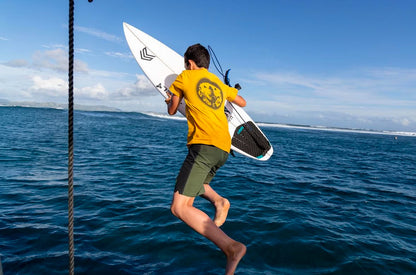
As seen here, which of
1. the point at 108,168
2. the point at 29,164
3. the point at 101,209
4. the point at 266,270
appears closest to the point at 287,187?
the point at 266,270

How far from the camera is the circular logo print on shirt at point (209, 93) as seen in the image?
283cm

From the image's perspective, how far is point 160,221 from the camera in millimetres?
5551

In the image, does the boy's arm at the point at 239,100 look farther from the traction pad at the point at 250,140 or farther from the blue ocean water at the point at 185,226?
the traction pad at the point at 250,140

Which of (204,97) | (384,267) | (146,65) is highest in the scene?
(146,65)

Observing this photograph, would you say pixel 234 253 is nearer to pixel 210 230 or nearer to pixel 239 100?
pixel 210 230

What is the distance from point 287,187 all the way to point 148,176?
17.6 feet

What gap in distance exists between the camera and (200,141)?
2760mm

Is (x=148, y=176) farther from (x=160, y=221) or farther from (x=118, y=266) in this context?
(x=118, y=266)

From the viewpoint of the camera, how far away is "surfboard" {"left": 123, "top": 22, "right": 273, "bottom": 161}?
20.0 ft

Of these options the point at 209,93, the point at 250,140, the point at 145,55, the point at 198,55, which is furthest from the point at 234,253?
the point at 145,55

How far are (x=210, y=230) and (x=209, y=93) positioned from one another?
1.52 metres

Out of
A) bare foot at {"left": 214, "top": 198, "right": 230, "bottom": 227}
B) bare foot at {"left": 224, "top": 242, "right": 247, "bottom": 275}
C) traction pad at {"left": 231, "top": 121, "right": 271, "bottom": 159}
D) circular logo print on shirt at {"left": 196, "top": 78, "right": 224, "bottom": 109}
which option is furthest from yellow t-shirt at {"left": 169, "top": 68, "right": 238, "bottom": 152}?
traction pad at {"left": 231, "top": 121, "right": 271, "bottom": 159}

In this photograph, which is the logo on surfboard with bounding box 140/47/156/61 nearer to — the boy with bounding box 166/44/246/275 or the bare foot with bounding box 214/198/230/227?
the boy with bounding box 166/44/246/275

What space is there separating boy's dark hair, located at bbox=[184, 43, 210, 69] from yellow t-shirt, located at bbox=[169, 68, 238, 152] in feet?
0.33
